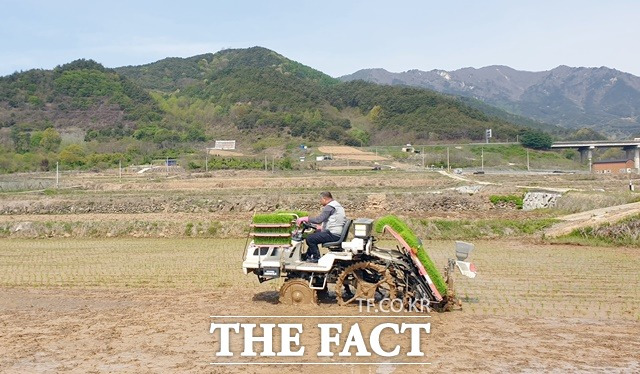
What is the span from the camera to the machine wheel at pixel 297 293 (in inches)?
468

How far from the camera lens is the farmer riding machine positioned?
37.8 feet

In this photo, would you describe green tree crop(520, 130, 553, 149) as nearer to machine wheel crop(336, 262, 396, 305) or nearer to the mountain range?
the mountain range

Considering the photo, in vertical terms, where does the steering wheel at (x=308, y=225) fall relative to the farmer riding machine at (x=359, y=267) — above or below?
above

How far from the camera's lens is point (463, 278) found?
15.8m

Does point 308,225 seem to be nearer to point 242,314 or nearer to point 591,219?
point 242,314

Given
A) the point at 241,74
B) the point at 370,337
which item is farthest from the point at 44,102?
the point at 370,337

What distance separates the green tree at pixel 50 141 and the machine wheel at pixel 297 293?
102 metres

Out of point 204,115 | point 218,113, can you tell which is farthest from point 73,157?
point 204,115

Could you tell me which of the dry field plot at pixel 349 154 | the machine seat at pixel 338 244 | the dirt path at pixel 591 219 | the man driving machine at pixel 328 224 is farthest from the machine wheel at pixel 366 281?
the dry field plot at pixel 349 154

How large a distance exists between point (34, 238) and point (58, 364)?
21265mm

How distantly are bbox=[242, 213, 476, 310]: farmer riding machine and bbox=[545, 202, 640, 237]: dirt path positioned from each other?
575 inches

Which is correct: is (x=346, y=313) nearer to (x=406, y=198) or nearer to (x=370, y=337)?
(x=370, y=337)

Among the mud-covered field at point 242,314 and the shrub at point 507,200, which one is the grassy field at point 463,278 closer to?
the mud-covered field at point 242,314

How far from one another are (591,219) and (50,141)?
9938 centimetres
